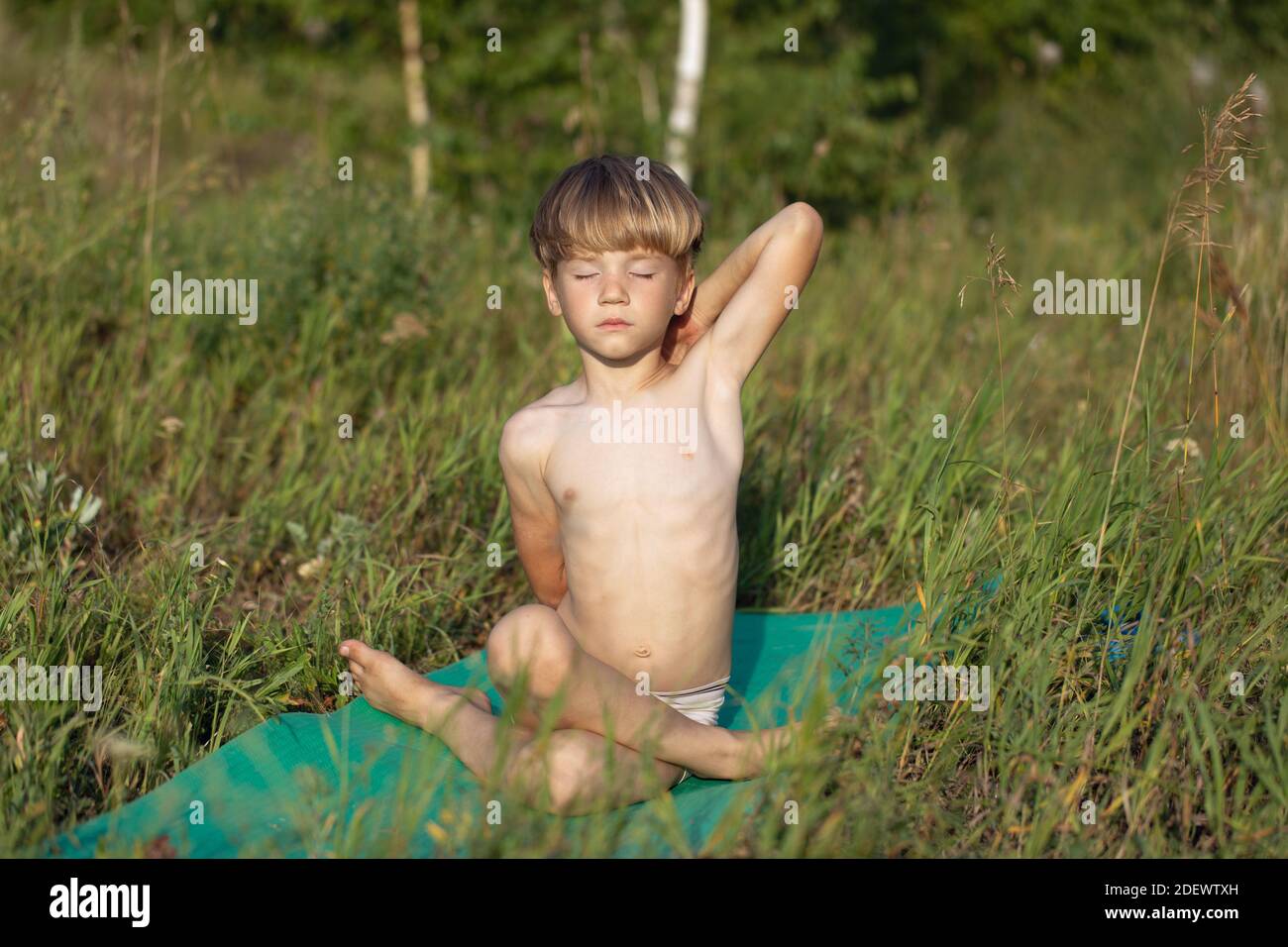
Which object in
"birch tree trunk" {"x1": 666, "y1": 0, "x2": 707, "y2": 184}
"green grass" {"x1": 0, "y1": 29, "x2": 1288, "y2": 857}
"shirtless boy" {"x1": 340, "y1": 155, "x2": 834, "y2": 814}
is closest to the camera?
"green grass" {"x1": 0, "y1": 29, "x2": 1288, "y2": 857}

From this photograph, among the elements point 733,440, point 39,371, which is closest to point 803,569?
point 733,440

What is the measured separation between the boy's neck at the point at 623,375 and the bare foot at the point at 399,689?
71 centimetres

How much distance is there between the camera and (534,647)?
7.72 ft

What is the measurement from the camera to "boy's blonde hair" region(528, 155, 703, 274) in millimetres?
2619

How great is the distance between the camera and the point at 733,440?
2.73 m

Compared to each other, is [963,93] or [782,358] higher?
[963,93]

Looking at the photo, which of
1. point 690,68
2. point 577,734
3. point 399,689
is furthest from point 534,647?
point 690,68

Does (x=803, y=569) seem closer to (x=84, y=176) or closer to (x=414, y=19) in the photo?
(x=84, y=176)

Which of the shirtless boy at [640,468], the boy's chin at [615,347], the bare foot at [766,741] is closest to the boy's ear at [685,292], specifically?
the shirtless boy at [640,468]

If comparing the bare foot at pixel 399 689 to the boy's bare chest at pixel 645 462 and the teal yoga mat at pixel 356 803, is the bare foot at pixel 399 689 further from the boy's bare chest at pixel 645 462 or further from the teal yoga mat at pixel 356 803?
the boy's bare chest at pixel 645 462

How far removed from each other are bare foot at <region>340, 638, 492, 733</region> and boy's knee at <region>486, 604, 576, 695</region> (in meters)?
0.40

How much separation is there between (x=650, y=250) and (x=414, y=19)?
4759 mm

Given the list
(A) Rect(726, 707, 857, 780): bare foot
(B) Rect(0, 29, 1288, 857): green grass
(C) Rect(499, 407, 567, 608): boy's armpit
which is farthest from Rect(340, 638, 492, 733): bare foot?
(A) Rect(726, 707, 857, 780): bare foot

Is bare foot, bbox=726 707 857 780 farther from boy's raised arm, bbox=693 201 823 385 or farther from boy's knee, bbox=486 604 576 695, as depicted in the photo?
boy's raised arm, bbox=693 201 823 385
